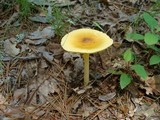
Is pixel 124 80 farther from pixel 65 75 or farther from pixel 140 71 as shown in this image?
pixel 65 75

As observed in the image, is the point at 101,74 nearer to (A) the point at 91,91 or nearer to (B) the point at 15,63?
(A) the point at 91,91

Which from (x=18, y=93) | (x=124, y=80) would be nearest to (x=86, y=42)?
(x=124, y=80)

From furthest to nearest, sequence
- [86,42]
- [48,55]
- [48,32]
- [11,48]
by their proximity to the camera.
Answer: [48,32] → [11,48] → [48,55] → [86,42]

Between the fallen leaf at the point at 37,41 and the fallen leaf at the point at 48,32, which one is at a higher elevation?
the fallen leaf at the point at 48,32

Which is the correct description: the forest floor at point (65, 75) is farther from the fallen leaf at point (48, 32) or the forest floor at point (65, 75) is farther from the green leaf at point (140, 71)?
the green leaf at point (140, 71)

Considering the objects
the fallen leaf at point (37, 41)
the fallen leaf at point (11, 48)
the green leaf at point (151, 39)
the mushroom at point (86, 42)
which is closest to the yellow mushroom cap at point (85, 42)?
the mushroom at point (86, 42)

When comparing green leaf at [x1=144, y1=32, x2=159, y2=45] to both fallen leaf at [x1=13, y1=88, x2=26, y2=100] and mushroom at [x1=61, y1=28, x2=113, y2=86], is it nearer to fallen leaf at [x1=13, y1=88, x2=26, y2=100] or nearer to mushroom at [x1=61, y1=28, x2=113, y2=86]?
mushroom at [x1=61, y1=28, x2=113, y2=86]

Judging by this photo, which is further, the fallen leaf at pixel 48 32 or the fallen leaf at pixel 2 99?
the fallen leaf at pixel 48 32
